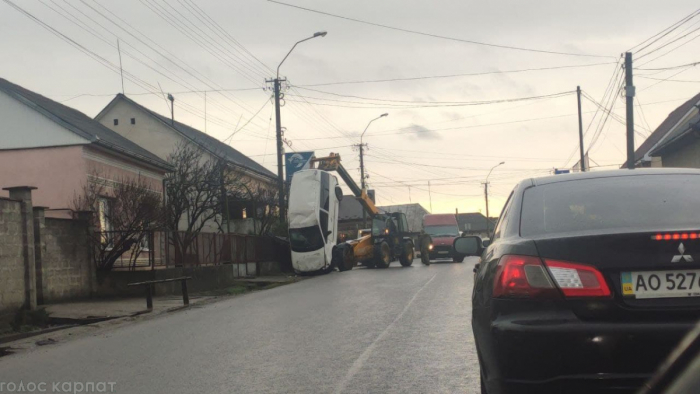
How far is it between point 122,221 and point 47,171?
243 inches

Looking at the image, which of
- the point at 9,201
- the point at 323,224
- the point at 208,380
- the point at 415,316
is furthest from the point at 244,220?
the point at 208,380

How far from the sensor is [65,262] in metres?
16.7

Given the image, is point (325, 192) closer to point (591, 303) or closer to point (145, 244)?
point (145, 244)

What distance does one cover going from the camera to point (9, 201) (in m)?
13.9

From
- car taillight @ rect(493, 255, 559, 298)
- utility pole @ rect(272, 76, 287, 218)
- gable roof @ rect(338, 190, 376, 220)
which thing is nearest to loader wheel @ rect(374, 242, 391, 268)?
utility pole @ rect(272, 76, 287, 218)

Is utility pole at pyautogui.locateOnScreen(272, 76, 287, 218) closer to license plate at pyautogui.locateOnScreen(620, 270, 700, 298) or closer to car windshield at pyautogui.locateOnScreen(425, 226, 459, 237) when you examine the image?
car windshield at pyautogui.locateOnScreen(425, 226, 459, 237)

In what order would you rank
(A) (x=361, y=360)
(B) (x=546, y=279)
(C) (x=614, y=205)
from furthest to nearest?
(A) (x=361, y=360) → (C) (x=614, y=205) → (B) (x=546, y=279)

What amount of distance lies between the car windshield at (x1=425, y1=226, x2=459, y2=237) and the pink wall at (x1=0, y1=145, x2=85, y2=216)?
20.2 m

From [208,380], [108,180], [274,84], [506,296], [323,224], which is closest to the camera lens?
[506,296]

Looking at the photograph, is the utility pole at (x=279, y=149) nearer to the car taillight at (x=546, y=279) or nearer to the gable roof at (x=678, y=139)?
the gable roof at (x=678, y=139)

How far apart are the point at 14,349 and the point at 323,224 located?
61.4 ft

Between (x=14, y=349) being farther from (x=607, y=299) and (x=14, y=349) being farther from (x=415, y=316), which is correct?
(x=607, y=299)

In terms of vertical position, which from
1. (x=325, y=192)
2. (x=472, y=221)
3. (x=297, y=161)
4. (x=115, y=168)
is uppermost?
(x=297, y=161)

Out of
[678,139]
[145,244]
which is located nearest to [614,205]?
[145,244]
